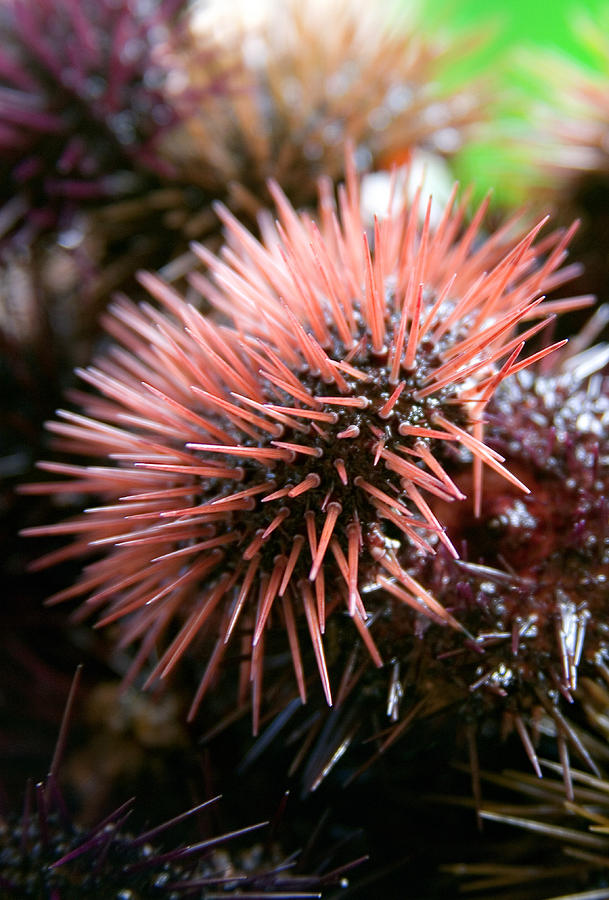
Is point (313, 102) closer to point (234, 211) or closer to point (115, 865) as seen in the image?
point (234, 211)

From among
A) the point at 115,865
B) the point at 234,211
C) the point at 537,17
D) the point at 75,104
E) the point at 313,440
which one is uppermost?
the point at 537,17

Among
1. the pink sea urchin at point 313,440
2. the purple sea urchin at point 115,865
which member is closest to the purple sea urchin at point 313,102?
the pink sea urchin at point 313,440

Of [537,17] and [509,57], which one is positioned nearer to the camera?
[509,57]

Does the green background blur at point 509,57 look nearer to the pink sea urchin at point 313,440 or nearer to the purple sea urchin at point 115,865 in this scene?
the pink sea urchin at point 313,440

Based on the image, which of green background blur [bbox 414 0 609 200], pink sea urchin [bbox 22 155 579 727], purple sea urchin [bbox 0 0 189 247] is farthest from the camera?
green background blur [bbox 414 0 609 200]

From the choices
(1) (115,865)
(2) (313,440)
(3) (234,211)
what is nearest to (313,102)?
(3) (234,211)

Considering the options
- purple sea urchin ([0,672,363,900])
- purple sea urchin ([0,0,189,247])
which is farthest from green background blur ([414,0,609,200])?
purple sea urchin ([0,672,363,900])

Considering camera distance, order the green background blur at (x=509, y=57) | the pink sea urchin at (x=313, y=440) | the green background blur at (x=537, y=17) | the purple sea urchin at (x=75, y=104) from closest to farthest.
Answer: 1. the pink sea urchin at (x=313, y=440)
2. the purple sea urchin at (x=75, y=104)
3. the green background blur at (x=509, y=57)
4. the green background blur at (x=537, y=17)

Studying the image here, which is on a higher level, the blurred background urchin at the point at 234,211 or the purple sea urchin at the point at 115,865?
the blurred background urchin at the point at 234,211

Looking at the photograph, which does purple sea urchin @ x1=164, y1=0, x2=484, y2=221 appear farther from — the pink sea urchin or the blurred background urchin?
the pink sea urchin
